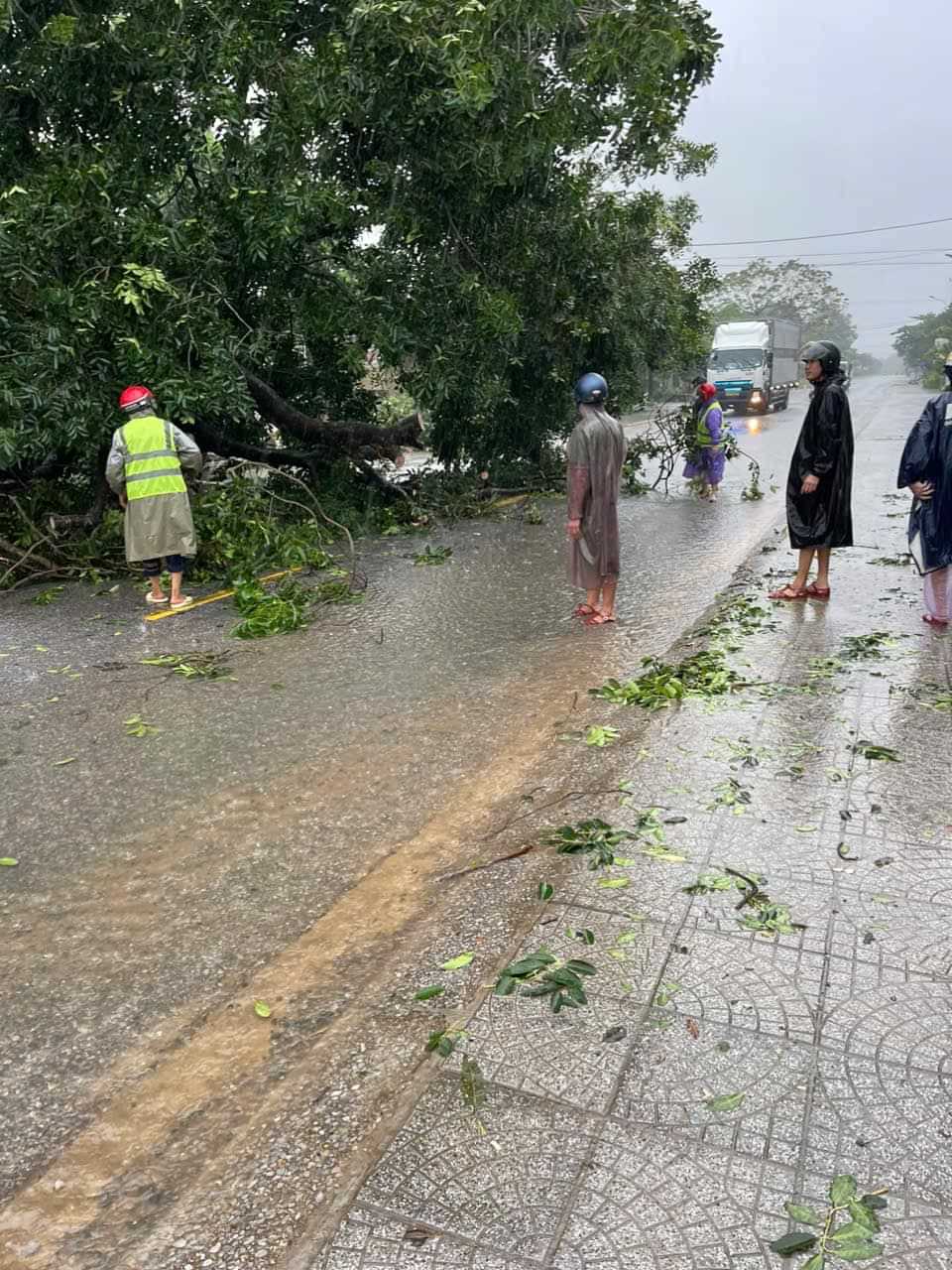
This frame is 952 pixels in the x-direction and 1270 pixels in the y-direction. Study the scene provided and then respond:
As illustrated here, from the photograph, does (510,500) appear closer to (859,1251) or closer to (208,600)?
(208,600)

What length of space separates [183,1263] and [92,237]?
8621 millimetres

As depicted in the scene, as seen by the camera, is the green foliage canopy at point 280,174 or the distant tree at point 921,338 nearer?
the green foliage canopy at point 280,174

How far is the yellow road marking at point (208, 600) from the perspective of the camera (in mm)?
7777

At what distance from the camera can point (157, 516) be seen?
25.5 feet

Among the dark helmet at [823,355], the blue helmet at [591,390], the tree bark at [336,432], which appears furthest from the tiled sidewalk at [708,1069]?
the tree bark at [336,432]

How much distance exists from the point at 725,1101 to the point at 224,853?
234cm

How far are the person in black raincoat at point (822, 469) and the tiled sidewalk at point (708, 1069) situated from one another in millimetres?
3521

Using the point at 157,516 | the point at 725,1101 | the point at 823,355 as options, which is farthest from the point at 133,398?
the point at 725,1101

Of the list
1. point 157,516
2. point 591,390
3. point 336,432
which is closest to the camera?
point 591,390

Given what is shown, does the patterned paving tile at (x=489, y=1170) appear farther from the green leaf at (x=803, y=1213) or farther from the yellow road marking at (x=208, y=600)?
the yellow road marking at (x=208, y=600)

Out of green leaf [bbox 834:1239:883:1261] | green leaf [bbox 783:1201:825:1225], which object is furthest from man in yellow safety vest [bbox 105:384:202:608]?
green leaf [bbox 834:1239:883:1261]

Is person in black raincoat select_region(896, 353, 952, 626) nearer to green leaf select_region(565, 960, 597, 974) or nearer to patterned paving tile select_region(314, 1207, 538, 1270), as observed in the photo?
green leaf select_region(565, 960, 597, 974)

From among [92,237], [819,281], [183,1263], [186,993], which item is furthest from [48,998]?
[819,281]

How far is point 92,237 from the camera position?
28.0 ft
